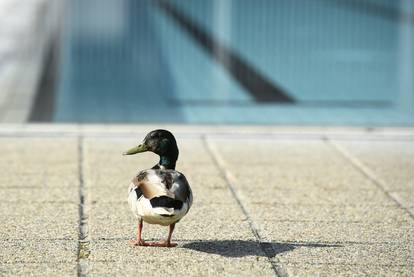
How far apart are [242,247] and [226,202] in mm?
1100

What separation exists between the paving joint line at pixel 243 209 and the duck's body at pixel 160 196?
502 millimetres

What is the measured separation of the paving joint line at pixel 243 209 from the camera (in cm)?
522

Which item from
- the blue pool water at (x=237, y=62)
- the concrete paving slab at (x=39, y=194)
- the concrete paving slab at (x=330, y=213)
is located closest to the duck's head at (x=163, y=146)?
the concrete paving slab at (x=330, y=213)

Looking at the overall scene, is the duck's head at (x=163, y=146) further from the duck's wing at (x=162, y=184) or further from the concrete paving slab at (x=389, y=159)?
the concrete paving slab at (x=389, y=159)

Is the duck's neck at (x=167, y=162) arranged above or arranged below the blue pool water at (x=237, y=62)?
above

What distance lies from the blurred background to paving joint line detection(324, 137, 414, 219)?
135 cm

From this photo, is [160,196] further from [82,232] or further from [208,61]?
[208,61]

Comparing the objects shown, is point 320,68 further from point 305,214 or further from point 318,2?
point 305,214

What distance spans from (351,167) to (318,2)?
37.6 feet

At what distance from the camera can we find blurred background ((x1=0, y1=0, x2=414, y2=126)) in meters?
10.8

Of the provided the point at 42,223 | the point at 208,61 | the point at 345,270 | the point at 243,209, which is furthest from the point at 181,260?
the point at 208,61

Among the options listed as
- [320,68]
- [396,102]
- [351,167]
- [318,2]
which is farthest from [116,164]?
[318,2]

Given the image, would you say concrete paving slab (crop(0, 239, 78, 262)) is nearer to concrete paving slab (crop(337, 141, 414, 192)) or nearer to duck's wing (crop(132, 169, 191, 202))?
duck's wing (crop(132, 169, 191, 202))

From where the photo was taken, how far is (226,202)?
665cm
